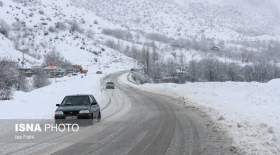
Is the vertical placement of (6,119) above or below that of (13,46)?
below

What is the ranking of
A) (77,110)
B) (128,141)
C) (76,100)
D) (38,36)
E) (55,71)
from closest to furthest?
(128,141)
(77,110)
(76,100)
(55,71)
(38,36)

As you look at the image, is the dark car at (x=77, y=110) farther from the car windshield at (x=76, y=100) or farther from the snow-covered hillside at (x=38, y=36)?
the snow-covered hillside at (x=38, y=36)

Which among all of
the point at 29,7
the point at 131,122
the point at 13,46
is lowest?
the point at 131,122

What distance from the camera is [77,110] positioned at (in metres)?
20.9

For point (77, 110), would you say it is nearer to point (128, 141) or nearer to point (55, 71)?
point (128, 141)

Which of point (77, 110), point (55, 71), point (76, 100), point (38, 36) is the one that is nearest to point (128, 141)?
point (77, 110)

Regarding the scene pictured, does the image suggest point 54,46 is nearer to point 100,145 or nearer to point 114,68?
point 114,68

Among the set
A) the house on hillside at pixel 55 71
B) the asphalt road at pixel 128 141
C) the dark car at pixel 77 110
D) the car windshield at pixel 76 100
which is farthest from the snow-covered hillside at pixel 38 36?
the asphalt road at pixel 128 141

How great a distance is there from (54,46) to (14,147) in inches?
6055

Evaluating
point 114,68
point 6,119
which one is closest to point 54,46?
Result: point 114,68

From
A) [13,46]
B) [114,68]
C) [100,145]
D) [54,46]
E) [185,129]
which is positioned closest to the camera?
[100,145]

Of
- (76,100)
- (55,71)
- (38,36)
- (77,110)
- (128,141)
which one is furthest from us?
(38,36)

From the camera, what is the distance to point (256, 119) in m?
21.9

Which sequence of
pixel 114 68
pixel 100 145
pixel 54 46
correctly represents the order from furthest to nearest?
pixel 114 68 < pixel 54 46 < pixel 100 145
